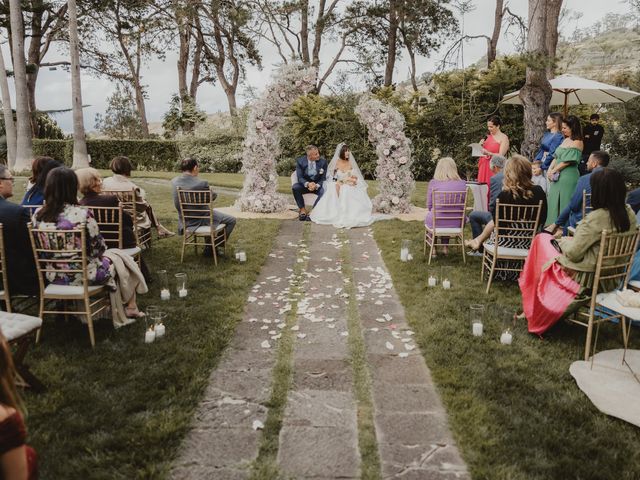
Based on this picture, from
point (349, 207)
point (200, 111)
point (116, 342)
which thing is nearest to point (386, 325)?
point (116, 342)

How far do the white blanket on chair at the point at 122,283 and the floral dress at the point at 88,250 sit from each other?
107mm

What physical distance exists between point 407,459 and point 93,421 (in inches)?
78.8

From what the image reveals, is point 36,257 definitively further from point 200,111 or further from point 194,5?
point 194,5

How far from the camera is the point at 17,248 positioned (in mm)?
4254

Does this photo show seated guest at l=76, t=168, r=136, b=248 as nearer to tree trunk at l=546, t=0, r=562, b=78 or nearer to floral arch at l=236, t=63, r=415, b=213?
floral arch at l=236, t=63, r=415, b=213

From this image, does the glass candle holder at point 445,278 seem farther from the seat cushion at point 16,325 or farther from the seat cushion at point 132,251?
the seat cushion at point 16,325

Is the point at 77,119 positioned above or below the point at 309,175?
above

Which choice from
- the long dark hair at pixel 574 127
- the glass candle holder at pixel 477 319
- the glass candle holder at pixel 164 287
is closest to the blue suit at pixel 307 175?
the long dark hair at pixel 574 127

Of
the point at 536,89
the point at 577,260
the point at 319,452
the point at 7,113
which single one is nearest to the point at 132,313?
the point at 319,452

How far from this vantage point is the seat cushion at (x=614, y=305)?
3.64m

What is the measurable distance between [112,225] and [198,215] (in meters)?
1.68

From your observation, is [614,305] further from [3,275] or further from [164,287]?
[3,275]

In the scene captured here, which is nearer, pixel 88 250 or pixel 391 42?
pixel 88 250

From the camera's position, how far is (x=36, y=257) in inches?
160
